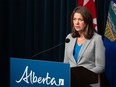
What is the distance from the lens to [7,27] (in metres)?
3.67

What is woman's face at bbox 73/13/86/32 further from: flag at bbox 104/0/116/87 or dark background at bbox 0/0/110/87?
dark background at bbox 0/0/110/87

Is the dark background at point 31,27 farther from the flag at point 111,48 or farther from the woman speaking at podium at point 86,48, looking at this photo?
the woman speaking at podium at point 86,48

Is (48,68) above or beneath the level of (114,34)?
beneath

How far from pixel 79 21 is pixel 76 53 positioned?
0.25 m

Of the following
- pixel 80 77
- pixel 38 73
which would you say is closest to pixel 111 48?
pixel 80 77

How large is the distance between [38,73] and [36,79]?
0.04m

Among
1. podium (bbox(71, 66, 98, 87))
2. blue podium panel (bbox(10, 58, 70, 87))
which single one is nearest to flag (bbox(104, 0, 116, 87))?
podium (bbox(71, 66, 98, 87))

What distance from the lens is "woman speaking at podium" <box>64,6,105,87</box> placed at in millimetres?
2184

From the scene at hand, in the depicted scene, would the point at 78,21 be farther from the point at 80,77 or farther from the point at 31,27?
the point at 31,27

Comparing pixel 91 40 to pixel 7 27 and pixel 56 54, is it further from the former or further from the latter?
pixel 7 27

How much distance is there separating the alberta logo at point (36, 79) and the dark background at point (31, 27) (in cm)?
184

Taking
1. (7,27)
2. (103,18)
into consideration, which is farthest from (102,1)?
(7,27)

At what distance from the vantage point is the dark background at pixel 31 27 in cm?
361

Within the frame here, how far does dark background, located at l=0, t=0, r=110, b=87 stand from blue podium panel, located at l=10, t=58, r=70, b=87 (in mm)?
1829
